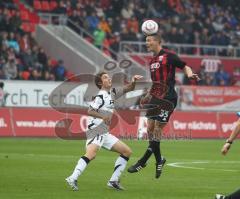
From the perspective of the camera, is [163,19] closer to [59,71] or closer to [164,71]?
[59,71]

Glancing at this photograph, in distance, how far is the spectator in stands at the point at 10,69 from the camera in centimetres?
3650

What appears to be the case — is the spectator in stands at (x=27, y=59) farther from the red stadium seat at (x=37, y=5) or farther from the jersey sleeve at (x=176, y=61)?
the jersey sleeve at (x=176, y=61)

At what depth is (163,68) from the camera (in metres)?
16.8

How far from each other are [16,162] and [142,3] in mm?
27032

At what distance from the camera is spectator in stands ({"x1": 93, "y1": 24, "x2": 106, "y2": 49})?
42781 mm

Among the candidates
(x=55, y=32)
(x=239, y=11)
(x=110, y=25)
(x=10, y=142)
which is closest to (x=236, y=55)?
(x=239, y=11)

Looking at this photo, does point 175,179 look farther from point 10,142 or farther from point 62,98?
point 62,98

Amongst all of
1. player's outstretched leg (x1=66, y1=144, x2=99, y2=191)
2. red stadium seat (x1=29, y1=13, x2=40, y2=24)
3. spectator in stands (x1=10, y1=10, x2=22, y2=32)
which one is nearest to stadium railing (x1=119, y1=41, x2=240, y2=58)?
red stadium seat (x1=29, y1=13, x2=40, y2=24)

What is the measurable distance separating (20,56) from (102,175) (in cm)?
2041

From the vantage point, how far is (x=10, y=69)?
3662cm

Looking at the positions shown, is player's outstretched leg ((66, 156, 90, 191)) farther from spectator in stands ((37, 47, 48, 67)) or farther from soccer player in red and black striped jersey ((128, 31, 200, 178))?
spectator in stands ((37, 47, 48, 67))

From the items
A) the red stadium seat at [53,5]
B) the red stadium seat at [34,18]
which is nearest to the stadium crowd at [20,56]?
the red stadium seat at [34,18]

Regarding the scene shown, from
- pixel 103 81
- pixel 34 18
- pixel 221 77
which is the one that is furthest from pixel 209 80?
pixel 103 81

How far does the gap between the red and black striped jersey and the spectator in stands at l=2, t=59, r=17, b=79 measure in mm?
20250
